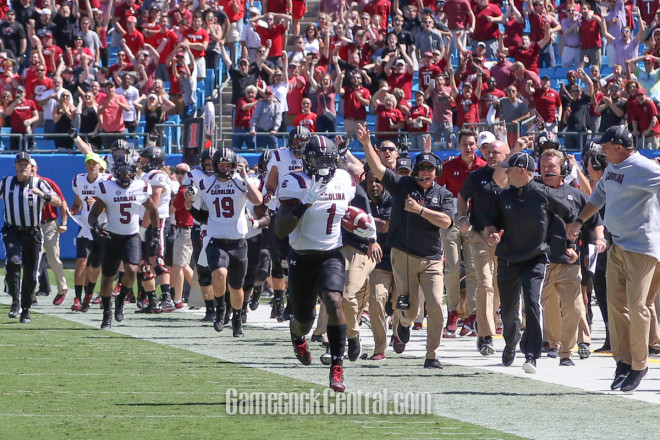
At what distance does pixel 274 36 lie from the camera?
2217cm

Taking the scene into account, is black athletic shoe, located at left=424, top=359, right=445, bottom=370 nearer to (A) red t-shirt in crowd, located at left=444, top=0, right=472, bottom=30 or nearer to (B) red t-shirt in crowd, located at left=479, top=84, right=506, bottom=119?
(B) red t-shirt in crowd, located at left=479, top=84, right=506, bottom=119

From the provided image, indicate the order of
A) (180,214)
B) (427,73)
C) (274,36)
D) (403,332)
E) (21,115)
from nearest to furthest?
(403,332)
(180,214)
(427,73)
(21,115)
(274,36)

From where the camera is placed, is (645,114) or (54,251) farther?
(645,114)

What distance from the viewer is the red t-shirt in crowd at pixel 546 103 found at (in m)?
18.9

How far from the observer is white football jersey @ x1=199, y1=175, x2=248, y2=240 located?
12141mm

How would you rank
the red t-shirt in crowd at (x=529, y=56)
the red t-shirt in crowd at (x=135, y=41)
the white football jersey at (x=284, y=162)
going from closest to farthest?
the white football jersey at (x=284, y=162) < the red t-shirt in crowd at (x=529, y=56) < the red t-shirt in crowd at (x=135, y=41)

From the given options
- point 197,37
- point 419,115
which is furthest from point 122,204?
point 197,37

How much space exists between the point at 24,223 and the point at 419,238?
5.12 metres

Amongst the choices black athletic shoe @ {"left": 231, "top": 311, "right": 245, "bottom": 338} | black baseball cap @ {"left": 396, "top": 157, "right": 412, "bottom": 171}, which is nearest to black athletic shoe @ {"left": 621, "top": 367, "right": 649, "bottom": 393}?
black baseball cap @ {"left": 396, "top": 157, "right": 412, "bottom": 171}

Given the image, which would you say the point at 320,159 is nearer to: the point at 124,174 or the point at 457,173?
the point at 457,173

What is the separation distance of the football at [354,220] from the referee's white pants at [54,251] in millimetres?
7435

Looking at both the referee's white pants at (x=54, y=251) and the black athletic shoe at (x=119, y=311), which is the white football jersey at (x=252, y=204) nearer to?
the black athletic shoe at (x=119, y=311)

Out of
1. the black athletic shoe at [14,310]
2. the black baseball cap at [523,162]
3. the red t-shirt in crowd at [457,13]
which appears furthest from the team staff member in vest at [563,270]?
the red t-shirt in crowd at [457,13]

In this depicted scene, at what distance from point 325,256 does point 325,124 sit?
11.1 m
